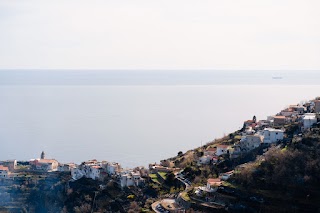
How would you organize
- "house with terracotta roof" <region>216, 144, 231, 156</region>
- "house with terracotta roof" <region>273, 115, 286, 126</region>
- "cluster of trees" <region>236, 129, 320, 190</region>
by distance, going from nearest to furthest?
"cluster of trees" <region>236, 129, 320, 190</region> → "house with terracotta roof" <region>216, 144, 231, 156</region> → "house with terracotta roof" <region>273, 115, 286, 126</region>

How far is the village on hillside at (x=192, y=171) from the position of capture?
29000 millimetres

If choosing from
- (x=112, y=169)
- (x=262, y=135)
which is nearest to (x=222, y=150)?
(x=262, y=135)

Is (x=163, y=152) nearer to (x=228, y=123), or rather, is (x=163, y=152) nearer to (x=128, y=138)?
(x=128, y=138)

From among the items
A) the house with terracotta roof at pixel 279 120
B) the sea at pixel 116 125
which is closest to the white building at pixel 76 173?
the sea at pixel 116 125

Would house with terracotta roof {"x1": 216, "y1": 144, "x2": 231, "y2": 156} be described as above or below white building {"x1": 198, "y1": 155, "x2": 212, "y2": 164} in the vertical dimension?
above

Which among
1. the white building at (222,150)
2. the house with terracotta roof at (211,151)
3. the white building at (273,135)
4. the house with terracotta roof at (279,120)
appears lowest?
the house with terracotta roof at (211,151)

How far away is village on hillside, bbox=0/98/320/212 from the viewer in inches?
1142

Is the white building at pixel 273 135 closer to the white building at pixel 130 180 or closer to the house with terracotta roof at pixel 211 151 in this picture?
the house with terracotta roof at pixel 211 151

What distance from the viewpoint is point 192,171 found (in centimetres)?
3569

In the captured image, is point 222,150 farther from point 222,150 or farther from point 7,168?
point 7,168

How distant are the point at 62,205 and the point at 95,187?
2.98 meters

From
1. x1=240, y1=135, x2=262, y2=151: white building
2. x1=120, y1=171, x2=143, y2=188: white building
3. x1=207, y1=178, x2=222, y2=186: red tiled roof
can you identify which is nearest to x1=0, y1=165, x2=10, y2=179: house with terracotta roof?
x1=120, y1=171, x2=143, y2=188: white building

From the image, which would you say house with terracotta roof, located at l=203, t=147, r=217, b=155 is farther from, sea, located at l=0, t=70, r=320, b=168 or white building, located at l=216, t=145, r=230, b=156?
sea, located at l=0, t=70, r=320, b=168

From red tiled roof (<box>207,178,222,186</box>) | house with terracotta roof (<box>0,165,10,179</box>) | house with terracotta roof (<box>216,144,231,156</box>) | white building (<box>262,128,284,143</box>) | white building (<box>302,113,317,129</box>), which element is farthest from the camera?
house with terracotta roof (<box>0,165,10,179</box>)
